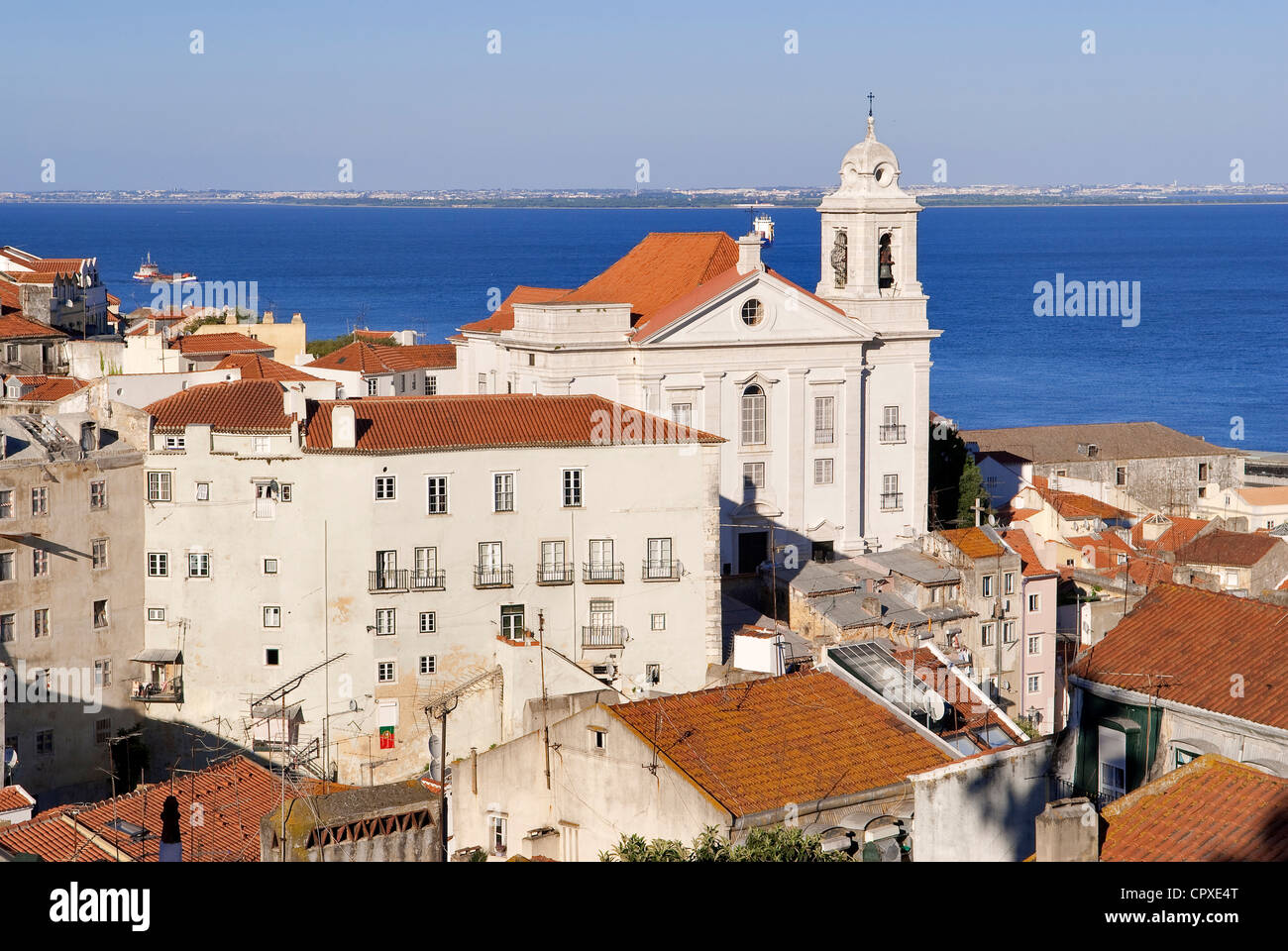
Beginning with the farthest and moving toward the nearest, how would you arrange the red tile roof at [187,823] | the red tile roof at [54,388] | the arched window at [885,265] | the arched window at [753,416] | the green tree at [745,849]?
the arched window at [885,265]
the arched window at [753,416]
the red tile roof at [54,388]
the red tile roof at [187,823]
the green tree at [745,849]

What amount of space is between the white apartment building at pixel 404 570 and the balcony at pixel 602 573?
0.12 ft

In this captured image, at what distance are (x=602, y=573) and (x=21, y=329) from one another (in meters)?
30.1

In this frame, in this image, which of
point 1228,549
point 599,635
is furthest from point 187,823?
point 1228,549

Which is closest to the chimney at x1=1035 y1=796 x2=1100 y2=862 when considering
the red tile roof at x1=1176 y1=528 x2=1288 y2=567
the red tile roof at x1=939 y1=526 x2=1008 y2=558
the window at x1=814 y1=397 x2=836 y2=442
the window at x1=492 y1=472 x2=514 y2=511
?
the window at x1=492 y1=472 x2=514 y2=511

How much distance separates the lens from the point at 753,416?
143 feet

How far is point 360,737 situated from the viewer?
32.6 metres

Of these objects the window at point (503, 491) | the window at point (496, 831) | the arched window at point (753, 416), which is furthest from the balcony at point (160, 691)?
the arched window at point (753, 416)

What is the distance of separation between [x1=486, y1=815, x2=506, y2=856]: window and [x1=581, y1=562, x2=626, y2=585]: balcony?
12.4 m

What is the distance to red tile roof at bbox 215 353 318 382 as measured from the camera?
47.8 m

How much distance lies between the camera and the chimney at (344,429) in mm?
32781

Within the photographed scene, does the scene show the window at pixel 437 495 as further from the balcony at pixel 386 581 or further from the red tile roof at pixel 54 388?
the red tile roof at pixel 54 388

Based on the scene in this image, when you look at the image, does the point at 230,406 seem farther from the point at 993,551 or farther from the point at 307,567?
the point at 993,551
